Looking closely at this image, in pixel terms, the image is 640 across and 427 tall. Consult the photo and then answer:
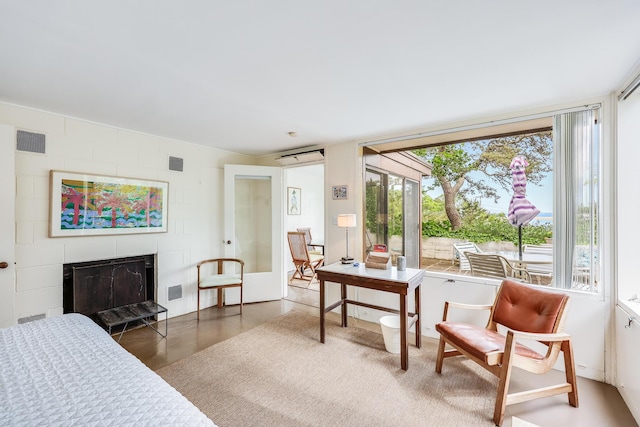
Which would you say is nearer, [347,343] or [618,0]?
[618,0]

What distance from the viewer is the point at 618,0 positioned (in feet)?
4.17

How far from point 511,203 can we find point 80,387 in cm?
362

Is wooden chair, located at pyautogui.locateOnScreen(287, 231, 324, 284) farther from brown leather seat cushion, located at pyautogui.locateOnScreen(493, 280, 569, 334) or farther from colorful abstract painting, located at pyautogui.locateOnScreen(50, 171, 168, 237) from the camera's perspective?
brown leather seat cushion, located at pyautogui.locateOnScreen(493, 280, 569, 334)

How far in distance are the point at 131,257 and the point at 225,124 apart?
1937 millimetres

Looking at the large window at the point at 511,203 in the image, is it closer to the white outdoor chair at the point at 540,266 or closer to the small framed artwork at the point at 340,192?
the white outdoor chair at the point at 540,266

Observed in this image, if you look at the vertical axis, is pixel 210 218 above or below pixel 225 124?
below

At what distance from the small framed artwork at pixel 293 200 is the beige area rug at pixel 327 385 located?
3583 mm

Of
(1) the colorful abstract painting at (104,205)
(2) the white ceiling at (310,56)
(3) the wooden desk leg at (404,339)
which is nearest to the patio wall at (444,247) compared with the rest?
(3) the wooden desk leg at (404,339)

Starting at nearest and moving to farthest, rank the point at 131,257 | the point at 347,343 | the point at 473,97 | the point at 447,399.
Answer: the point at 447,399 → the point at 473,97 → the point at 347,343 → the point at 131,257

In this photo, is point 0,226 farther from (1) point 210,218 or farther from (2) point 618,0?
(2) point 618,0

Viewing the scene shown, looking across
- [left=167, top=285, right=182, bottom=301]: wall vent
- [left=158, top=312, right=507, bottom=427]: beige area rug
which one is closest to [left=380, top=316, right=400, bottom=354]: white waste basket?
[left=158, top=312, right=507, bottom=427]: beige area rug

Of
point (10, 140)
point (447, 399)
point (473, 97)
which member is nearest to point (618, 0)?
point (473, 97)

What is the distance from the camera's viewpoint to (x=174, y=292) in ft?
12.0

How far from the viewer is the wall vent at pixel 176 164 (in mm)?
3609
